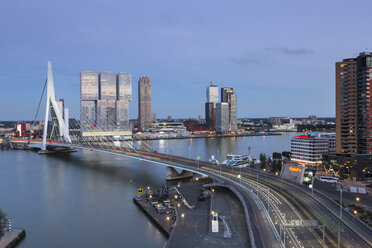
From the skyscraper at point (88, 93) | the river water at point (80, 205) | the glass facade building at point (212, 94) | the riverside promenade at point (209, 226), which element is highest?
the glass facade building at point (212, 94)

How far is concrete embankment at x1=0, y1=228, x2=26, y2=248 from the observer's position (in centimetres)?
1165

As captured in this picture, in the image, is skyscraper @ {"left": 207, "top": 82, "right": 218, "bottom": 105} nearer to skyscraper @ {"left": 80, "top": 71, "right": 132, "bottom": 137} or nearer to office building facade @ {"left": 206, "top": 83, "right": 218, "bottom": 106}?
office building facade @ {"left": 206, "top": 83, "right": 218, "bottom": 106}

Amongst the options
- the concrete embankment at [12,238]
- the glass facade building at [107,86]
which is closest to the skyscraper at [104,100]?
the glass facade building at [107,86]

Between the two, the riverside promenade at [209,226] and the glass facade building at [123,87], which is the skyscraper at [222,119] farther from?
the riverside promenade at [209,226]

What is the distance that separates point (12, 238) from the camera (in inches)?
475

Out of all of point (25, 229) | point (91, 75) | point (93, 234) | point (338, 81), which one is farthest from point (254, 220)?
point (91, 75)

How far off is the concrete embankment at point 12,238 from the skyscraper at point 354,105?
76.2ft

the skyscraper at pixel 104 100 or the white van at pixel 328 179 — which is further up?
the skyscraper at pixel 104 100

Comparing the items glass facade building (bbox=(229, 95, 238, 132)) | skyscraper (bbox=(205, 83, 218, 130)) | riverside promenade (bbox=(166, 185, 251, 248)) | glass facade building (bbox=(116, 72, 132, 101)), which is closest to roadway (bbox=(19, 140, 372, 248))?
riverside promenade (bbox=(166, 185, 251, 248))

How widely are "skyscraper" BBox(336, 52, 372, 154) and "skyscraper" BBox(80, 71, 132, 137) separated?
62991mm

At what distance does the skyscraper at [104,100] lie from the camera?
282ft

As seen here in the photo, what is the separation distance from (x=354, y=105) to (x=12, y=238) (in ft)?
81.6

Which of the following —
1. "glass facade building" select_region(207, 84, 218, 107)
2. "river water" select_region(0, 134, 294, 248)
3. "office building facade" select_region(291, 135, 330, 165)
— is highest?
"glass facade building" select_region(207, 84, 218, 107)

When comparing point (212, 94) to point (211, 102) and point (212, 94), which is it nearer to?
point (212, 94)
